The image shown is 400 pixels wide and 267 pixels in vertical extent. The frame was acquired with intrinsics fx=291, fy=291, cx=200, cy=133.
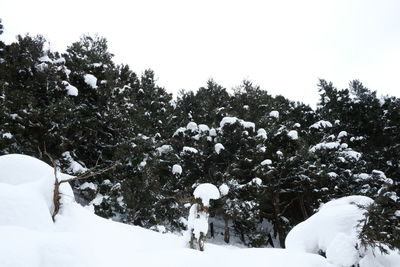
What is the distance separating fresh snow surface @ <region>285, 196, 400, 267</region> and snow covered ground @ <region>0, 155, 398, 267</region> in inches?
24.3

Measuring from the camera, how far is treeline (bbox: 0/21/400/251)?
13719mm

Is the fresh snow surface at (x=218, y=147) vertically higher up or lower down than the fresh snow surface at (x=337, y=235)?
higher up

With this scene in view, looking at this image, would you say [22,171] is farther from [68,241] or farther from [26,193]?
[68,241]

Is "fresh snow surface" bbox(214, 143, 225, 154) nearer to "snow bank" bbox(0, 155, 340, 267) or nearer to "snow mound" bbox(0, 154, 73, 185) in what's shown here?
"snow bank" bbox(0, 155, 340, 267)

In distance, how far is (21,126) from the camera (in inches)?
488

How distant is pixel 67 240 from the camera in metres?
4.77

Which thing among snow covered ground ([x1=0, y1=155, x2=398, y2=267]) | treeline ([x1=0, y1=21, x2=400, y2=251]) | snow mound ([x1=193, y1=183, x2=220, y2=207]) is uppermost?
treeline ([x1=0, y1=21, x2=400, y2=251])

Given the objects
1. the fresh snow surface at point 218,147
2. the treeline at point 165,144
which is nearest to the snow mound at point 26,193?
the treeline at point 165,144

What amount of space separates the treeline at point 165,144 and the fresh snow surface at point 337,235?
568 centimetres

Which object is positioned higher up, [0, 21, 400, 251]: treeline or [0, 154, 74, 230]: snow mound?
[0, 21, 400, 251]: treeline

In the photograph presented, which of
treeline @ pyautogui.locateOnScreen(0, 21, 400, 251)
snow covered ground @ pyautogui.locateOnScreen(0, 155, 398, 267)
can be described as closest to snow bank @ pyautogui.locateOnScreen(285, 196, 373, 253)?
snow covered ground @ pyautogui.locateOnScreen(0, 155, 398, 267)

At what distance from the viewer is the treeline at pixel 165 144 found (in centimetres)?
1372

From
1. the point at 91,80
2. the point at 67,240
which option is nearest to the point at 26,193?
the point at 67,240

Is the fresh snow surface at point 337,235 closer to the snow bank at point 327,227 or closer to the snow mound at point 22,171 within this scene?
the snow bank at point 327,227
